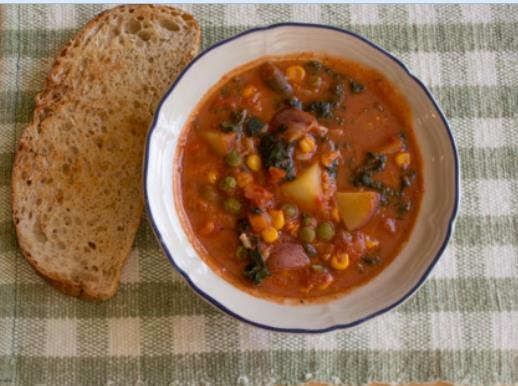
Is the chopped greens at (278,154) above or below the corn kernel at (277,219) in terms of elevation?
above

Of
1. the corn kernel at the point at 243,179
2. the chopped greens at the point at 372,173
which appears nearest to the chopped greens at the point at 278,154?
the corn kernel at the point at 243,179

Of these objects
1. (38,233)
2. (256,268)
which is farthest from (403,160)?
(38,233)

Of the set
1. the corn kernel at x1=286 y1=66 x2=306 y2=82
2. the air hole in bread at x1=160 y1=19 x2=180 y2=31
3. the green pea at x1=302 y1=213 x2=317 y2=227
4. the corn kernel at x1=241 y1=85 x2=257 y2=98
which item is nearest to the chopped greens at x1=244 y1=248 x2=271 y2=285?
the green pea at x1=302 y1=213 x2=317 y2=227

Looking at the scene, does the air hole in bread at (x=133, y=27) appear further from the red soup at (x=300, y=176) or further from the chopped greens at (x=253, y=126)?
the chopped greens at (x=253, y=126)

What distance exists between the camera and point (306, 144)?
141 inches

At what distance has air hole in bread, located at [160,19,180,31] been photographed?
4020 mm

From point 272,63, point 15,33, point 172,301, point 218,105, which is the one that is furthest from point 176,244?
point 15,33

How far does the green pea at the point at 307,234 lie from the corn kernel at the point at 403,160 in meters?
0.61

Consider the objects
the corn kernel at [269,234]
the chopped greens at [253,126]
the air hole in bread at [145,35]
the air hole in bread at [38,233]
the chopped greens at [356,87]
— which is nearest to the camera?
the corn kernel at [269,234]

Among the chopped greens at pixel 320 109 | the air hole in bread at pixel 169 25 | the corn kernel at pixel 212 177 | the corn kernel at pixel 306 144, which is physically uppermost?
the air hole in bread at pixel 169 25

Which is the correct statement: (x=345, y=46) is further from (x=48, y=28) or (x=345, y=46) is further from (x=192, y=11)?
(x=48, y=28)

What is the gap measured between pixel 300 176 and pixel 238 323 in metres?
0.91

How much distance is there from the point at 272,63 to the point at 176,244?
111 cm

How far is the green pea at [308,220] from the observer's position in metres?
3.53
